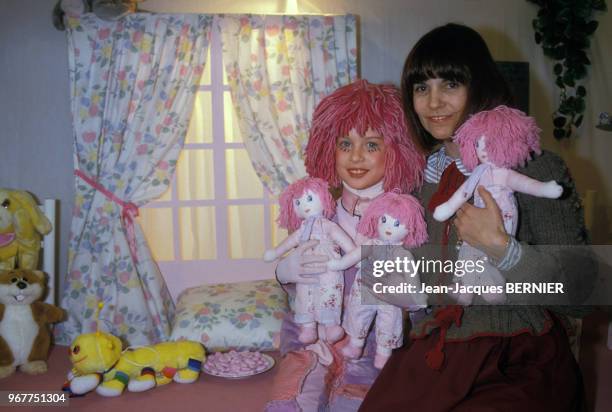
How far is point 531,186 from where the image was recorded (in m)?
1.29

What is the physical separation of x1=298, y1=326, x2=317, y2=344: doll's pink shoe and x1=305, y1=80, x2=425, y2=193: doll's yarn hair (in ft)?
1.53

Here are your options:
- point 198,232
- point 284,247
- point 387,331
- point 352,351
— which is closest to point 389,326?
point 387,331

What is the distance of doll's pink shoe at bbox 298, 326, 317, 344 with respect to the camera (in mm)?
1674

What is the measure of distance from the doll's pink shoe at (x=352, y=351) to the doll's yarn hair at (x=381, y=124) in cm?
46

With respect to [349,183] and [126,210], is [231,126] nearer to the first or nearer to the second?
[126,210]

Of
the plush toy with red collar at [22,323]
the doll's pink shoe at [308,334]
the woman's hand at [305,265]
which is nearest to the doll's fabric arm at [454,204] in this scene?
the woman's hand at [305,265]

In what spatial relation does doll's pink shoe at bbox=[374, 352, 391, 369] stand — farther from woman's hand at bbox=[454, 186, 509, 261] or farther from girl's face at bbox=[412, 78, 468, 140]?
girl's face at bbox=[412, 78, 468, 140]

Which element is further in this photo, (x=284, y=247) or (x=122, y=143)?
(x=122, y=143)

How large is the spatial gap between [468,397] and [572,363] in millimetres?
283

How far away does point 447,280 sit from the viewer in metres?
1.46

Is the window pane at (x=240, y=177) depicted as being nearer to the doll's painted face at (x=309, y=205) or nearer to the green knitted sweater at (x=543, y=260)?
the doll's painted face at (x=309, y=205)

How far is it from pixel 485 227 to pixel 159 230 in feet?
5.86

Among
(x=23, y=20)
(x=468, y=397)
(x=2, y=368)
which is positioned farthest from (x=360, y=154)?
(x=23, y=20)

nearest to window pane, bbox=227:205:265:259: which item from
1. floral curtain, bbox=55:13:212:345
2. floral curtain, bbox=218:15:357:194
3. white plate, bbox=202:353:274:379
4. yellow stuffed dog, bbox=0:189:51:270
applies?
floral curtain, bbox=218:15:357:194
